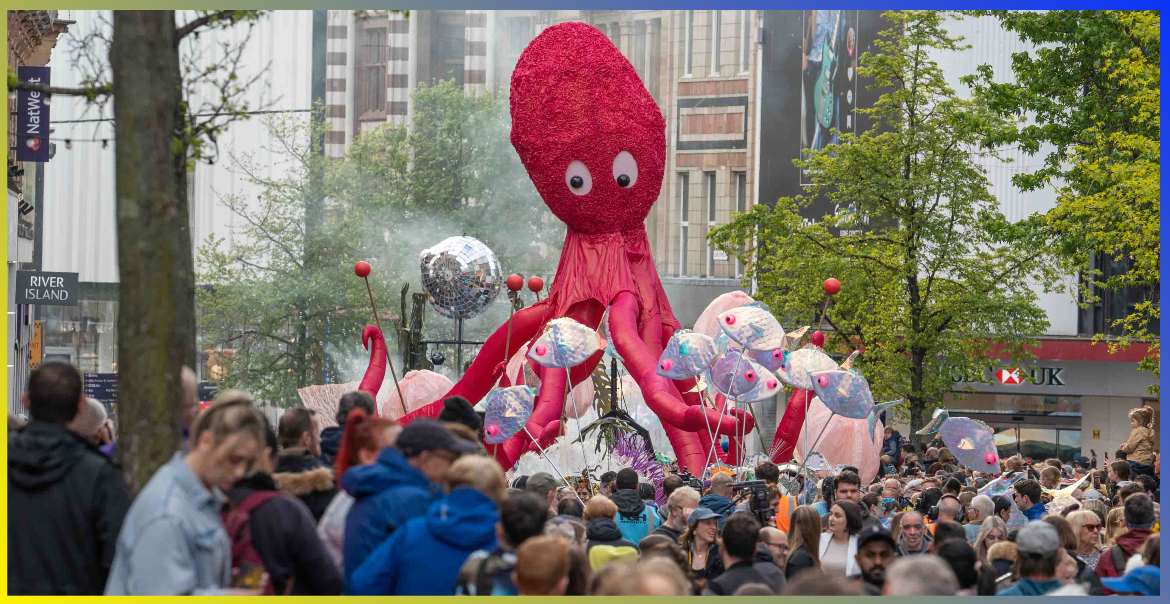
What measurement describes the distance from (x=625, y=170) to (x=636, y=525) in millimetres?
6850

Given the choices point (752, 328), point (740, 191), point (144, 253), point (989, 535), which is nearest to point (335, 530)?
point (144, 253)

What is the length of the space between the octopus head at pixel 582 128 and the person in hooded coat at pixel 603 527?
7.66 m

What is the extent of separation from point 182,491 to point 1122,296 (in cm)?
2893

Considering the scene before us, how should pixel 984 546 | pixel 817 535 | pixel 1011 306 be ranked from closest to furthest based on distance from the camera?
pixel 817 535
pixel 984 546
pixel 1011 306

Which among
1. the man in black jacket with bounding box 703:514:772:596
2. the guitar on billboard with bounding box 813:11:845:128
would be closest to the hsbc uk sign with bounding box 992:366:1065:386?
the guitar on billboard with bounding box 813:11:845:128

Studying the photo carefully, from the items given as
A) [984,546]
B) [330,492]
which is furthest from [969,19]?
[330,492]

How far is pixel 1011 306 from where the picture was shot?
72.0ft

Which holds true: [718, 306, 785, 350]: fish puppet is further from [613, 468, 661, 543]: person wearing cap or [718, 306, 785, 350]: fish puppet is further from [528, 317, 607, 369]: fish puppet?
[613, 468, 661, 543]: person wearing cap

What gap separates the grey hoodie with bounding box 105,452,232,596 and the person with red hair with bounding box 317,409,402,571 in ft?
2.00

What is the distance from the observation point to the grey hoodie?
447cm

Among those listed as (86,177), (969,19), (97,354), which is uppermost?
(969,19)

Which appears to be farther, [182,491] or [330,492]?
[330,492]

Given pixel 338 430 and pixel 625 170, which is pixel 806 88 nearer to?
pixel 625 170

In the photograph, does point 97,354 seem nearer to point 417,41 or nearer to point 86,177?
point 86,177
